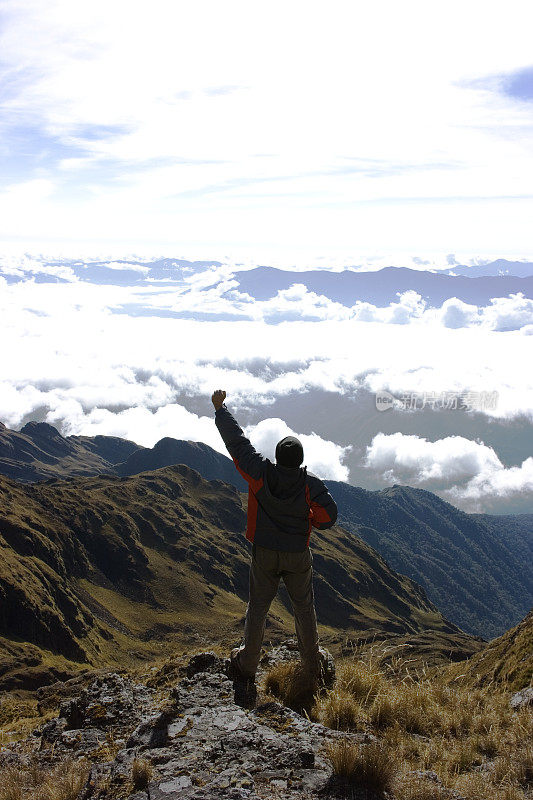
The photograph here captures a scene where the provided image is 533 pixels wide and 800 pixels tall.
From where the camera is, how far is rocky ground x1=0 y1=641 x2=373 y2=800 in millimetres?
5754

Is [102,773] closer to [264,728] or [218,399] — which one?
[264,728]

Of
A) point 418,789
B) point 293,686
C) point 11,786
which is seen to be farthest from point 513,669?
point 11,786

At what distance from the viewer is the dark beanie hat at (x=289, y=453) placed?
786 cm

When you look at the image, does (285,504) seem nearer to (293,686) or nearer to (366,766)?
(293,686)

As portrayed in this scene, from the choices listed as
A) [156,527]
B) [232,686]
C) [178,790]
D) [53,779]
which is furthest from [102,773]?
[156,527]

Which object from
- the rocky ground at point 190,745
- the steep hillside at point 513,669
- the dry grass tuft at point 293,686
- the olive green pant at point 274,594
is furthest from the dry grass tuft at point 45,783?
the steep hillside at point 513,669

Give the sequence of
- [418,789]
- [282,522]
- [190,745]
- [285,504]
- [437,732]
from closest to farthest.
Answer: [418,789] < [190,745] < [437,732] < [285,504] < [282,522]

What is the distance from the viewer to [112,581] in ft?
481

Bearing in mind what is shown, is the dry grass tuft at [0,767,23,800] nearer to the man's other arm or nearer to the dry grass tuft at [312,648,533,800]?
the dry grass tuft at [312,648,533,800]

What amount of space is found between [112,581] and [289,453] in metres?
153

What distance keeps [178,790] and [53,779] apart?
1629 mm

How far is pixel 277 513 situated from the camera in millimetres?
8062

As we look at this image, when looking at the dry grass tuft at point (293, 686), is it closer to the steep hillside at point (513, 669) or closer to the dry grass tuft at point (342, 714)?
the dry grass tuft at point (342, 714)

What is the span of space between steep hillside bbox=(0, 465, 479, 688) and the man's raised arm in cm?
7658
